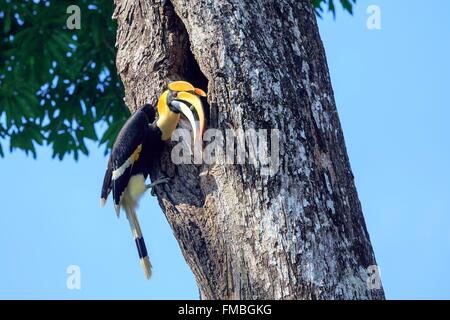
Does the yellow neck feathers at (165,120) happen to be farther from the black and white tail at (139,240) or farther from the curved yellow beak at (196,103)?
the black and white tail at (139,240)

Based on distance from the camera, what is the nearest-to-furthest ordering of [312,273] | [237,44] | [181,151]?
[312,273] < [237,44] < [181,151]

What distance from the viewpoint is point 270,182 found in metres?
4.18

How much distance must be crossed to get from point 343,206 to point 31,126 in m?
3.55

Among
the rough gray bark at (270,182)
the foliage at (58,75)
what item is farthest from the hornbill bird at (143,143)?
the foliage at (58,75)

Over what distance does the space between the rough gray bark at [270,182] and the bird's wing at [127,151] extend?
222 mm

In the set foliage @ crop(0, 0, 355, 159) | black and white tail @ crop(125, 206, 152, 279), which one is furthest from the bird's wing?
foliage @ crop(0, 0, 355, 159)

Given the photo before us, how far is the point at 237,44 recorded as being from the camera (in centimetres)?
436

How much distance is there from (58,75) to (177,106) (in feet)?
10.3

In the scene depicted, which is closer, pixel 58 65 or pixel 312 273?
pixel 312 273

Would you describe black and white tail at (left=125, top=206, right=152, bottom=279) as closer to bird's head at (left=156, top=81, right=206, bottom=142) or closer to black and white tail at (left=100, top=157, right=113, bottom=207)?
black and white tail at (left=100, top=157, right=113, bottom=207)

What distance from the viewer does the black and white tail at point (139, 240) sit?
507cm

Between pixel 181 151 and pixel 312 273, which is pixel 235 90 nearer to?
pixel 181 151

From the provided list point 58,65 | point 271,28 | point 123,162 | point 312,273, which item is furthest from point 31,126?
point 312,273
